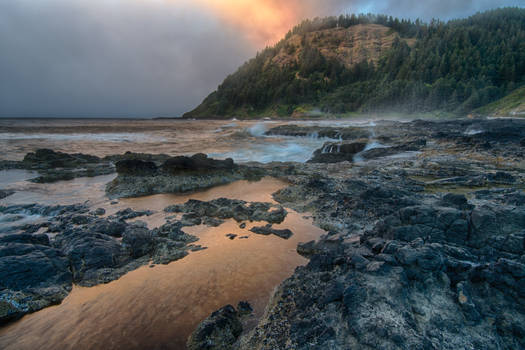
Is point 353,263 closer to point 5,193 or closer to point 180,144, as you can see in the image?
point 5,193

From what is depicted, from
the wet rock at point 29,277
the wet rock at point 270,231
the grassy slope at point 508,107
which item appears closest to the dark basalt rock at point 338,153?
the wet rock at point 270,231

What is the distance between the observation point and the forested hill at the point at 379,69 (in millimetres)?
74000

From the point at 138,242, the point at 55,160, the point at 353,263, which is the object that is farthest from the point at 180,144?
the point at 353,263

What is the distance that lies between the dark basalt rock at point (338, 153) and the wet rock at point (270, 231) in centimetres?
1080

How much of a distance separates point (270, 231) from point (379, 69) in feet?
418

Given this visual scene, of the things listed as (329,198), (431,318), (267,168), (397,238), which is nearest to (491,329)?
(431,318)

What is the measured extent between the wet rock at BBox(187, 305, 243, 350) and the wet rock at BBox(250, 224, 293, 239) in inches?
124

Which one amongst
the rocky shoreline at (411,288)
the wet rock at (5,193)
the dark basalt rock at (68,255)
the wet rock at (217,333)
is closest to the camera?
the rocky shoreline at (411,288)

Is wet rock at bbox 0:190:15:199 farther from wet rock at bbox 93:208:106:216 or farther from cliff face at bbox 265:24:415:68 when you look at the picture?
cliff face at bbox 265:24:415:68

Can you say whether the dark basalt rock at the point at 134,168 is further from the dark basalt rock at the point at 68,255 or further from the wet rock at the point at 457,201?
the wet rock at the point at 457,201

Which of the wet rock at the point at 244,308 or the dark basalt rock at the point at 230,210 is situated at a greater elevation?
the dark basalt rock at the point at 230,210

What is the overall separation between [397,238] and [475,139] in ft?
64.6

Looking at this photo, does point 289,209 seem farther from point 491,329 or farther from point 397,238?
point 491,329

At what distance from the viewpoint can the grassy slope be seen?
157ft
